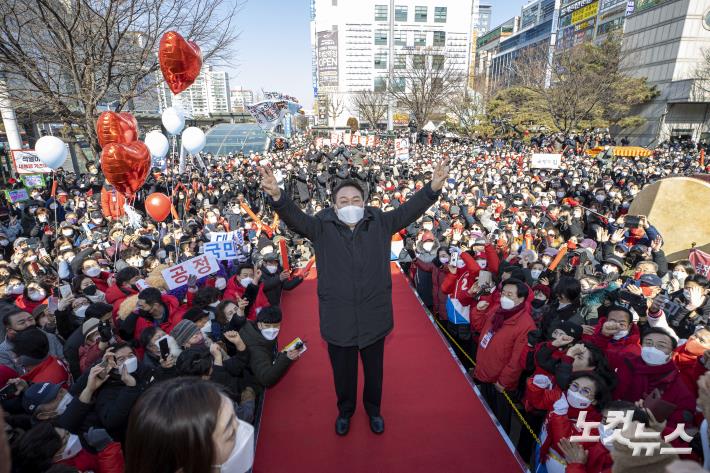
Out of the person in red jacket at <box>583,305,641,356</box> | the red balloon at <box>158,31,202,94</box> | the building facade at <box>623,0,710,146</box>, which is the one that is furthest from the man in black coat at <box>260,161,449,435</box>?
the building facade at <box>623,0,710,146</box>

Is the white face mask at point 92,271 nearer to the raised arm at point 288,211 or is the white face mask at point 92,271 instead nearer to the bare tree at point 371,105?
the raised arm at point 288,211

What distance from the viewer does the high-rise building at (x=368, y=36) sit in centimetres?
6184

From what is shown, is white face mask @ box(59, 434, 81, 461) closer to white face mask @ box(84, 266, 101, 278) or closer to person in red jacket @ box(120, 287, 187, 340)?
person in red jacket @ box(120, 287, 187, 340)

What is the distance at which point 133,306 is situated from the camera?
13.4ft

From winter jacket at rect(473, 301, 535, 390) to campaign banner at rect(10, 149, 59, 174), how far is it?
49.1 feet

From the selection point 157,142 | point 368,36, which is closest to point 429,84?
point 157,142

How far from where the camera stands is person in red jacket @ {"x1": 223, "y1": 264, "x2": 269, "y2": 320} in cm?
478

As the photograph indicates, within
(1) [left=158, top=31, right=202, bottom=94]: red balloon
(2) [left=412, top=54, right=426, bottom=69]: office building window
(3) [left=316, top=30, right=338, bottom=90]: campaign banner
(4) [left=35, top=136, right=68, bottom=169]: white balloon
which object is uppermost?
(3) [left=316, top=30, right=338, bottom=90]: campaign banner

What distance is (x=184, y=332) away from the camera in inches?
131

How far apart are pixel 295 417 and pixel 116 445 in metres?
1.25

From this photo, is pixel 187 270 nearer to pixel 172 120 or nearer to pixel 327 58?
pixel 172 120

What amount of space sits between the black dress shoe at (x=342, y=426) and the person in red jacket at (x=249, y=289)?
2.19 m

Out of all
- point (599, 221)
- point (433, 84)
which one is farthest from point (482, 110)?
point (599, 221)

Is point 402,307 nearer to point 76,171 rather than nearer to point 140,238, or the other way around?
point 140,238
